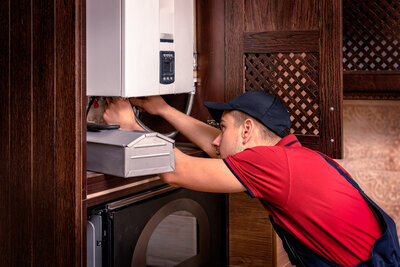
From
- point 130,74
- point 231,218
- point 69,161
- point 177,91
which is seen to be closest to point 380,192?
point 231,218

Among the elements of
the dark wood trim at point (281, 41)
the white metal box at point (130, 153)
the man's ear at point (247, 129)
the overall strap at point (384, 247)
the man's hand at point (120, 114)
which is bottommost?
the overall strap at point (384, 247)

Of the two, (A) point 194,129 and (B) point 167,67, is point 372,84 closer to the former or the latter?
(A) point 194,129

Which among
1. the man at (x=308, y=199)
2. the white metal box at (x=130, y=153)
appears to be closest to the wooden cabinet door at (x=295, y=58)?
the man at (x=308, y=199)

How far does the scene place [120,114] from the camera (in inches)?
80.6

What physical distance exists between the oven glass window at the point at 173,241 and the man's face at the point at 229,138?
405mm

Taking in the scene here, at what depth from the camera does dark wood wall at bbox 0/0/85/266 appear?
1626 millimetres

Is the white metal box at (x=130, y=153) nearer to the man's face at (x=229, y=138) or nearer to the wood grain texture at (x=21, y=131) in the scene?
the wood grain texture at (x=21, y=131)

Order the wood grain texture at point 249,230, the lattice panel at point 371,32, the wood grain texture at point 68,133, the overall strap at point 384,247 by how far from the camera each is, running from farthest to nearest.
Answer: the lattice panel at point 371,32 < the wood grain texture at point 249,230 < the overall strap at point 384,247 < the wood grain texture at point 68,133

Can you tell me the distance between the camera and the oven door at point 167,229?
1788 mm

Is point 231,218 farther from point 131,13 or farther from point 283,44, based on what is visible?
point 131,13

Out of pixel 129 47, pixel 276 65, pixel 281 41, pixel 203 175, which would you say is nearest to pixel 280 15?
pixel 281 41

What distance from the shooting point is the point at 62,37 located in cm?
163

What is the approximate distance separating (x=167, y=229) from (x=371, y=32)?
173 cm

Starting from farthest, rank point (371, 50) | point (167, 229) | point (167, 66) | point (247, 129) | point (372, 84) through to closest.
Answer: point (371, 50) < point (372, 84) < point (167, 229) < point (167, 66) < point (247, 129)
